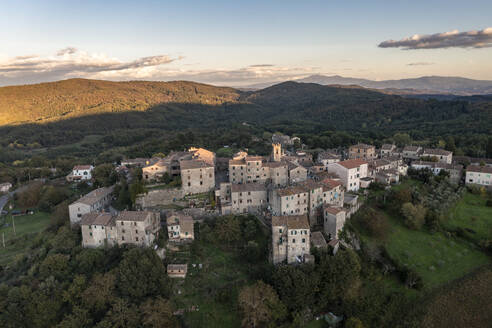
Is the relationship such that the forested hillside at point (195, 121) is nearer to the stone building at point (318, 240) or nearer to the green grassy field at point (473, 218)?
the green grassy field at point (473, 218)

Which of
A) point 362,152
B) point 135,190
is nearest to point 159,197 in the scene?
point 135,190

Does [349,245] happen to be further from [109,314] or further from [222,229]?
[109,314]

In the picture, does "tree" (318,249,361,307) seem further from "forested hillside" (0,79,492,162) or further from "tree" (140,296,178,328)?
"forested hillside" (0,79,492,162)

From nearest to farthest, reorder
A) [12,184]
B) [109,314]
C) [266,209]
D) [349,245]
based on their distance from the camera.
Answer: [109,314] < [349,245] < [266,209] < [12,184]

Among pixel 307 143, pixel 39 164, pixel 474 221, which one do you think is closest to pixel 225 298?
pixel 474 221

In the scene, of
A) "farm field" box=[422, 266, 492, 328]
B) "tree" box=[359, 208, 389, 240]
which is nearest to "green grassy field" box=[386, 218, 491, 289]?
"tree" box=[359, 208, 389, 240]
